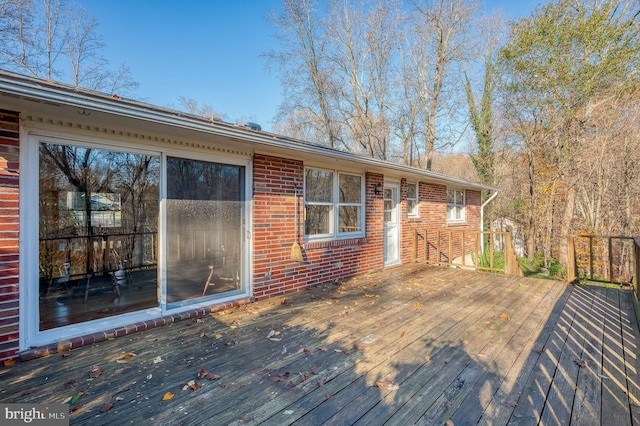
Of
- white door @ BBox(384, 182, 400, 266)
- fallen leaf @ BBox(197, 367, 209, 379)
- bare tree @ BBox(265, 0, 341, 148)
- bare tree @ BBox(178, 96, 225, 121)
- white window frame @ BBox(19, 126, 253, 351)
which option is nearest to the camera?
fallen leaf @ BBox(197, 367, 209, 379)

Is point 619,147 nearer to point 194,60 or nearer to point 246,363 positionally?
point 246,363

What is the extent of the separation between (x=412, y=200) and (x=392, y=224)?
1104 millimetres

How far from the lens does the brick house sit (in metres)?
2.76

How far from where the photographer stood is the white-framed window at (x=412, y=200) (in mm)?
8117

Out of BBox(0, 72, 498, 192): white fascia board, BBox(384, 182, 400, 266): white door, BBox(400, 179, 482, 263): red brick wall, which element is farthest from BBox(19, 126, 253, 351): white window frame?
Answer: BBox(400, 179, 482, 263): red brick wall

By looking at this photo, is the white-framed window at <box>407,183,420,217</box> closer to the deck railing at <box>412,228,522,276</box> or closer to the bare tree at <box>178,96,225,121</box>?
the deck railing at <box>412,228,522,276</box>

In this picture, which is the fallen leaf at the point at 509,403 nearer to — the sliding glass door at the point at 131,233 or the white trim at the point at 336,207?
the sliding glass door at the point at 131,233

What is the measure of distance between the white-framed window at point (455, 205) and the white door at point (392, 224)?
121 inches

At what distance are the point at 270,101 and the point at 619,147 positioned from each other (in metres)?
13.2

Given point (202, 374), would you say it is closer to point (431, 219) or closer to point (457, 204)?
point (431, 219)

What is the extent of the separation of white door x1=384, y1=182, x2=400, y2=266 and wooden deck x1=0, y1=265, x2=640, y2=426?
328cm

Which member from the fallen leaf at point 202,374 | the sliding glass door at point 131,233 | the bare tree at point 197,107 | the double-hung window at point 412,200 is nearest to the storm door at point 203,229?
the sliding glass door at point 131,233

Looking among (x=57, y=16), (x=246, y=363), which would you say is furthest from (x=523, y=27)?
(x=57, y=16)

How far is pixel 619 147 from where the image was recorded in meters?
9.39
